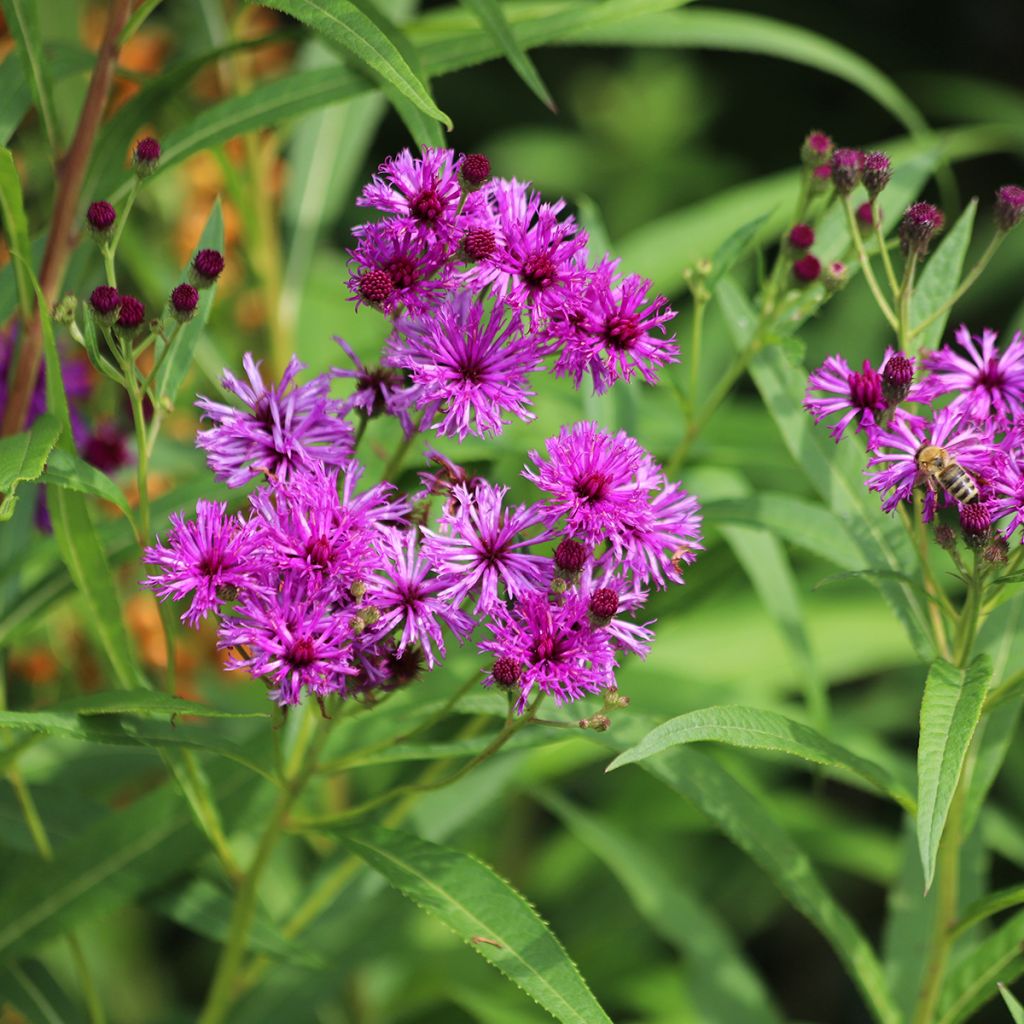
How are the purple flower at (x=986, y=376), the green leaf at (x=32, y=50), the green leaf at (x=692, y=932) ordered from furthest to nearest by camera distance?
the green leaf at (x=692, y=932)
the green leaf at (x=32, y=50)
the purple flower at (x=986, y=376)

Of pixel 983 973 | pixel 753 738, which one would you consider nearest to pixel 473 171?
pixel 753 738

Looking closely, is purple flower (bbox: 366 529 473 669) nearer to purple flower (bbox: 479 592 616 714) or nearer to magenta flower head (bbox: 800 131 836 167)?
purple flower (bbox: 479 592 616 714)

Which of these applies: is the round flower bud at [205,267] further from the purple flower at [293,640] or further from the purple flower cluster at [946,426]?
the purple flower cluster at [946,426]

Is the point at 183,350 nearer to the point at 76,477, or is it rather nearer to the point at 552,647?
the point at 76,477

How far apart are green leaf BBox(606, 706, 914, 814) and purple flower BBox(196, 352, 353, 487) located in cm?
35

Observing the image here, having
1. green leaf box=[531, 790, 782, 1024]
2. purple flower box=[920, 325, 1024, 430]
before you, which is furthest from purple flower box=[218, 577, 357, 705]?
green leaf box=[531, 790, 782, 1024]

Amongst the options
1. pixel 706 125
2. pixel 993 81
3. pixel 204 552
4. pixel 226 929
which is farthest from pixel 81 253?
pixel 993 81

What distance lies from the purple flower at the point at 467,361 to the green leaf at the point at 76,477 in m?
0.26

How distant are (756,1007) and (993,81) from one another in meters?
3.18

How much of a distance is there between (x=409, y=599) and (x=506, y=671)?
11 centimetres

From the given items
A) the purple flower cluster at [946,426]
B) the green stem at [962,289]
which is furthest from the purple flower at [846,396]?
the green stem at [962,289]

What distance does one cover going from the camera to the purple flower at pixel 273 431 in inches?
43.5

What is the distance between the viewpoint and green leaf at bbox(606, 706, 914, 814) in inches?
38.6

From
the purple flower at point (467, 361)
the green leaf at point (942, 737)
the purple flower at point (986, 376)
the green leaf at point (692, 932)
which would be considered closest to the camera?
the green leaf at point (942, 737)
